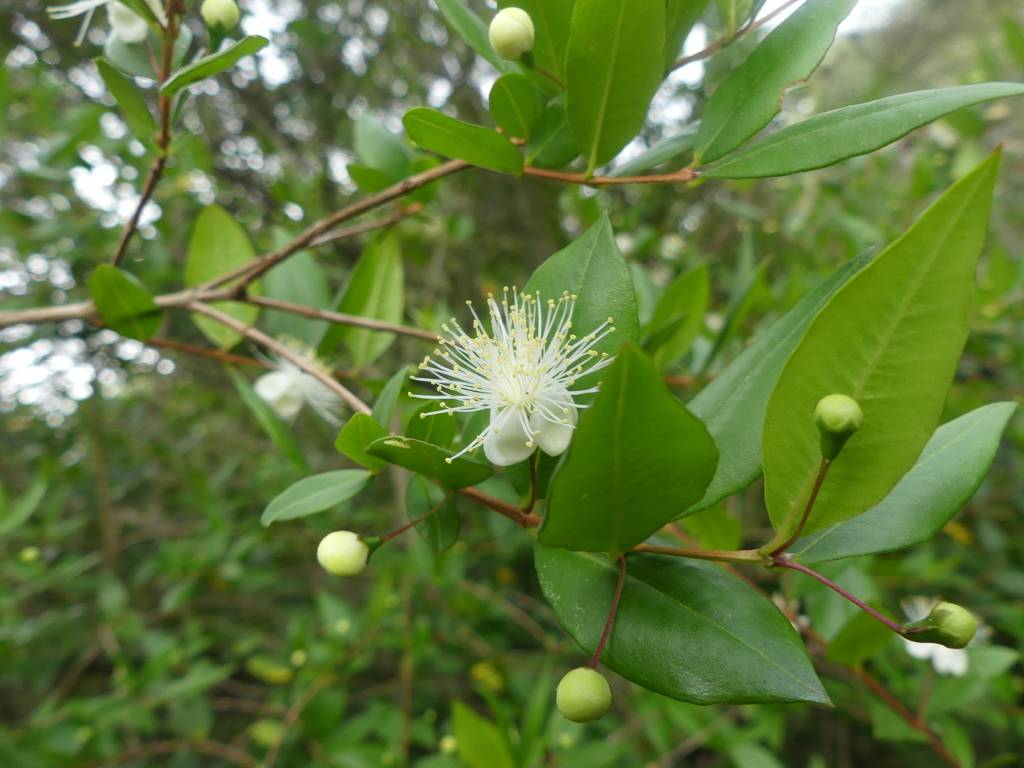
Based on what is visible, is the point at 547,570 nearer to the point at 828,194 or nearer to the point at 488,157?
the point at 488,157

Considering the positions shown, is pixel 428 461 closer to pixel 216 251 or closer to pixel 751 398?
pixel 751 398

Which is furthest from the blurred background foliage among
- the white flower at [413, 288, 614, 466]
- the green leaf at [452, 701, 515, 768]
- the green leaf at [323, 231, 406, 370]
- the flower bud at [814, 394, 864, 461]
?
the flower bud at [814, 394, 864, 461]

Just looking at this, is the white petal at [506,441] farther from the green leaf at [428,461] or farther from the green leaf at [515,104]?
the green leaf at [515,104]

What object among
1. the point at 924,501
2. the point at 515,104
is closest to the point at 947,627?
the point at 924,501

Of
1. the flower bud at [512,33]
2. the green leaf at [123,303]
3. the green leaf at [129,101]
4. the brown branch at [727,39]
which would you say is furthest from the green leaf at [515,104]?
the green leaf at [123,303]

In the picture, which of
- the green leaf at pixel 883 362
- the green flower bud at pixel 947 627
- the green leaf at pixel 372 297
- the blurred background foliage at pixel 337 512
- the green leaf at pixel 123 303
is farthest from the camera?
the blurred background foliage at pixel 337 512
